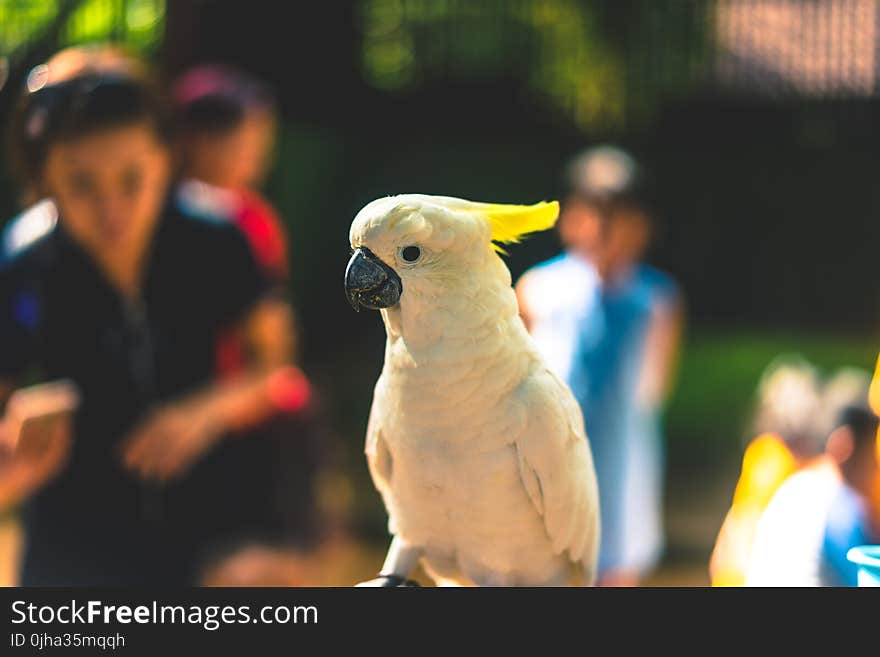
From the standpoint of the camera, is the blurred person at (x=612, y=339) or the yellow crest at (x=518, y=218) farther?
the blurred person at (x=612, y=339)

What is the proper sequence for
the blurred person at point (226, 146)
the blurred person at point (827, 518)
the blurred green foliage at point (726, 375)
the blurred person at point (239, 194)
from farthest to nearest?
the blurred green foliage at point (726, 375), the blurred person at point (226, 146), the blurred person at point (239, 194), the blurred person at point (827, 518)

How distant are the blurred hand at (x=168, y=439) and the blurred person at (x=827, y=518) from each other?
641 mm

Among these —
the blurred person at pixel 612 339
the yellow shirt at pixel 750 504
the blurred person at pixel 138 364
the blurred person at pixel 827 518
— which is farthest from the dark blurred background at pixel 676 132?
the blurred person at pixel 827 518

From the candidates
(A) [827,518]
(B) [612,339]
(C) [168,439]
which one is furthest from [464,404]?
(B) [612,339]

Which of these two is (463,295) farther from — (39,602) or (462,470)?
(39,602)

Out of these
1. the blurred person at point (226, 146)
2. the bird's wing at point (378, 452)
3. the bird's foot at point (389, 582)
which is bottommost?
the bird's foot at point (389, 582)

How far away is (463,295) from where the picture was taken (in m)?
0.65

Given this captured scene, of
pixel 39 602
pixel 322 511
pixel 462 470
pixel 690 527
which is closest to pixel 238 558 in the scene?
pixel 322 511

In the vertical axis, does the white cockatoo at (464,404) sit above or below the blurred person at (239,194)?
below

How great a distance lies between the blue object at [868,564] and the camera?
0.66m

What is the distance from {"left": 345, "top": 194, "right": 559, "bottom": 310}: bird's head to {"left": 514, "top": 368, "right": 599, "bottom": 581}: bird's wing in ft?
0.32

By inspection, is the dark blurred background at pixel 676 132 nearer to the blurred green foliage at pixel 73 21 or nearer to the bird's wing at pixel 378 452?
the blurred green foliage at pixel 73 21

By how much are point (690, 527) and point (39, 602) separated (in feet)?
7.94

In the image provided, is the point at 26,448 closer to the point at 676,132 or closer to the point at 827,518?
the point at 827,518
